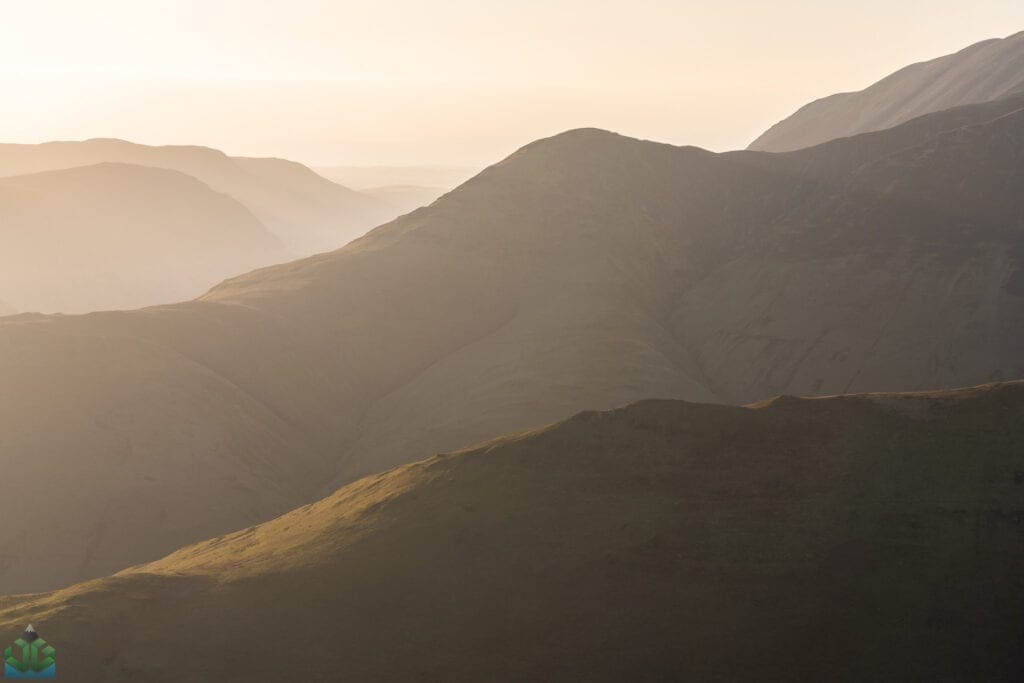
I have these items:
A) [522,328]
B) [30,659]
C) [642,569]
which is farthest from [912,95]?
[30,659]

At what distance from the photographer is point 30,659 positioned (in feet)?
87.9

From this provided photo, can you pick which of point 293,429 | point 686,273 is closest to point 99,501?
point 293,429

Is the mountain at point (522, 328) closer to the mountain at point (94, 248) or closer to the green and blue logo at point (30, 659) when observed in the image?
the green and blue logo at point (30, 659)

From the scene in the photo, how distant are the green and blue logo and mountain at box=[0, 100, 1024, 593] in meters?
21.6

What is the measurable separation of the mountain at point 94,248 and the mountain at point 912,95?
103 metres

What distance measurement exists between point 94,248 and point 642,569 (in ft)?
535

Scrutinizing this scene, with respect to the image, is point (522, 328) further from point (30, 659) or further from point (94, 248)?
point (94, 248)

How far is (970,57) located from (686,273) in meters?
78.9

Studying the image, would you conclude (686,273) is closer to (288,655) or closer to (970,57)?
(288,655)

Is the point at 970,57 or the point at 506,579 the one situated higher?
the point at 970,57

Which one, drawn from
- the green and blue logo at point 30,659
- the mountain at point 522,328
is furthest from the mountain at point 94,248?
the green and blue logo at point 30,659

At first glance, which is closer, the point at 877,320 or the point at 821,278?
the point at 877,320

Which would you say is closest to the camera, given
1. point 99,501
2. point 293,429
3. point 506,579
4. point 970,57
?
point 506,579

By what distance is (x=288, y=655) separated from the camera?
27312 mm
